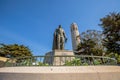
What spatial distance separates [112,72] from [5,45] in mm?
28975

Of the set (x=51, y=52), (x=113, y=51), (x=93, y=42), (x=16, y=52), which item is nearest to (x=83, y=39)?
(x=93, y=42)

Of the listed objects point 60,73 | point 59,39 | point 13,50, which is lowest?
point 60,73

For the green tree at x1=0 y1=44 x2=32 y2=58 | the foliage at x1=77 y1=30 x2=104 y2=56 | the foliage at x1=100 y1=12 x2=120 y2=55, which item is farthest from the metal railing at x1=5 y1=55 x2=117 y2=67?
the green tree at x1=0 y1=44 x2=32 y2=58

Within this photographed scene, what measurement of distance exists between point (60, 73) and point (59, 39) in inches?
209

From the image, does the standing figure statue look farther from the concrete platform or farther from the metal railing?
the concrete platform

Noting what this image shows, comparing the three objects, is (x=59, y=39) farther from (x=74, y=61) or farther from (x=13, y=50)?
(x=13, y=50)

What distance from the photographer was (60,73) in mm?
5004

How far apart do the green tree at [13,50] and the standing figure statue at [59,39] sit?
21597 mm

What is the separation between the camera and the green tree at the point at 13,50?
30016 millimetres

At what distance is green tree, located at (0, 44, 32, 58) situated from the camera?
30016 mm

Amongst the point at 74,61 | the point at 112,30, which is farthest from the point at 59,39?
the point at 112,30

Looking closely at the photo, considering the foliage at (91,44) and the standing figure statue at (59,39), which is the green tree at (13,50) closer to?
the foliage at (91,44)

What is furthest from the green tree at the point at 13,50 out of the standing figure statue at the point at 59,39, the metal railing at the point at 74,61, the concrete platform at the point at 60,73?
the concrete platform at the point at 60,73

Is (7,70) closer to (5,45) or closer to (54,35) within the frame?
(54,35)
